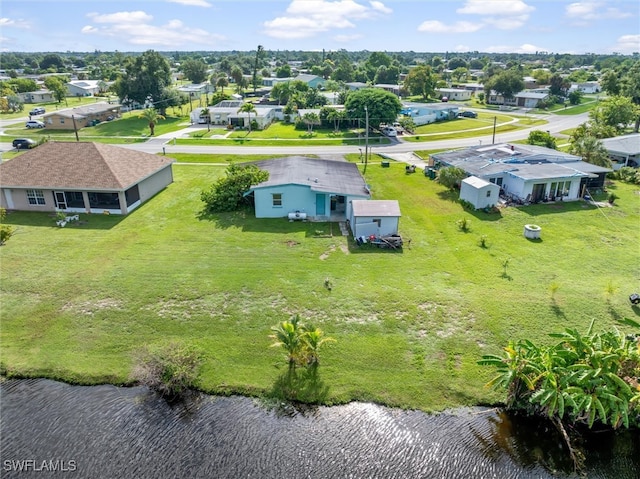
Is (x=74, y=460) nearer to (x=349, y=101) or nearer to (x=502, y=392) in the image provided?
(x=502, y=392)

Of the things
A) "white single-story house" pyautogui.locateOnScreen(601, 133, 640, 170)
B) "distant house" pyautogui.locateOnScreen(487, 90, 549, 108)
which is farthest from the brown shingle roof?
"distant house" pyautogui.locateOnScreen(487, 90, 549, 108)

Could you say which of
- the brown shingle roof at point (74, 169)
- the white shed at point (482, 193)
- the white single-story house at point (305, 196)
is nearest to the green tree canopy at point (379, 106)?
the white shed at point (482, 193)

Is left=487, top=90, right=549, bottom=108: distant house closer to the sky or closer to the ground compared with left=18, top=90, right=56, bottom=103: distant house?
closer to the ground

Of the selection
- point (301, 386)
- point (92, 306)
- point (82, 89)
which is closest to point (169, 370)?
point (301, 386)

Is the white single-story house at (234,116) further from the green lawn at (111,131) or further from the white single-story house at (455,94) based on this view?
the white single-story house at (455,94)

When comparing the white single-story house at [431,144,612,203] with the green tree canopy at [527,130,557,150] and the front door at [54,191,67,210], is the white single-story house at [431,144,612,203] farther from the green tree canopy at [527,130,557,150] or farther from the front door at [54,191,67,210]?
the front door at [54,191,67,210]

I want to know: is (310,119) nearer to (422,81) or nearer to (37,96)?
(422,81)

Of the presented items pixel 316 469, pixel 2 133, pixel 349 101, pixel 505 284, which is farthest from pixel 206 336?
pixel 2 133
